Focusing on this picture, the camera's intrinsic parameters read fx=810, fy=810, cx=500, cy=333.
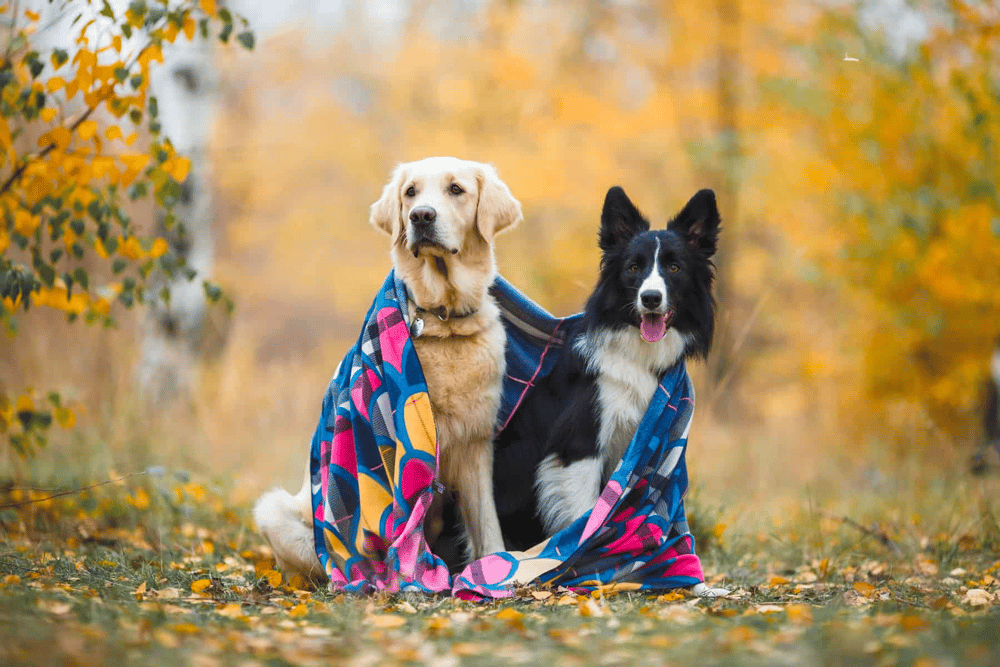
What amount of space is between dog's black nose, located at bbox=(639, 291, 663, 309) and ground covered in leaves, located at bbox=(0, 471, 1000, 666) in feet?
3.54

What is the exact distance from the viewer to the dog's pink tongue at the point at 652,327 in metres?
3.17

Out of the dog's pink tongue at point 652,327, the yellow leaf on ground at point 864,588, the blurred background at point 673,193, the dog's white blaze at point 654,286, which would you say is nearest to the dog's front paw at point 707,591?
the yellow leaf on ground at point 864,588

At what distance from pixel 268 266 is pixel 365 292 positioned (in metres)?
4.47

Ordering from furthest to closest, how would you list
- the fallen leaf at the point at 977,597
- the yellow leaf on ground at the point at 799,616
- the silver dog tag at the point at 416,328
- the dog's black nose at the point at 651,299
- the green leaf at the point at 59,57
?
the silver dog tag at the point at 416,328
the dog's black nose at the point at 651,299
the green leaf at the point at 59,57
the fallen leaf at the point at 977,597
the yellow leaf on ground at the point at 799,616

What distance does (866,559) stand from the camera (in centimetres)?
377

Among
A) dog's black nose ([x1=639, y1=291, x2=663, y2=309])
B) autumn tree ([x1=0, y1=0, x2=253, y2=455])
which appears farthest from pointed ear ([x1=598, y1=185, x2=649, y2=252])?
autumn tree ([x1=0, y1=0, x2=253, y2=455])

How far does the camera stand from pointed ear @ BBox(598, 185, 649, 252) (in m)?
3.38

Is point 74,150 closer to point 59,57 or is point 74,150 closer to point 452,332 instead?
point 59,57

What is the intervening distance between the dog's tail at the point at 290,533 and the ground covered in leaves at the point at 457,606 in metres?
0.08

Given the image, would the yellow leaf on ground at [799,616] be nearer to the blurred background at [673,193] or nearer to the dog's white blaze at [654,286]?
the dog's white blaze at [654,286]

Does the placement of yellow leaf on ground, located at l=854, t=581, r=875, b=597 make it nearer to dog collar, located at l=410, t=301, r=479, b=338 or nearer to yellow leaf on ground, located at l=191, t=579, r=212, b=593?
dog collar, located at l=410, t=301, r=479, b=338

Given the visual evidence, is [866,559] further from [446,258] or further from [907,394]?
[907,394]

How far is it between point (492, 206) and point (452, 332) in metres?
0.57

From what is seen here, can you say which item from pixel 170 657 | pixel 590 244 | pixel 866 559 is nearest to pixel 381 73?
pixel 590 244
